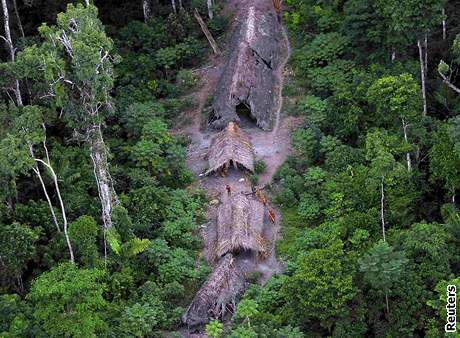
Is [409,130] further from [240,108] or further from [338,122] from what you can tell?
[240,108]

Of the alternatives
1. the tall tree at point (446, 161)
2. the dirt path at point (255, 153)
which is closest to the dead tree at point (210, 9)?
the dirt path at point (255, 153)

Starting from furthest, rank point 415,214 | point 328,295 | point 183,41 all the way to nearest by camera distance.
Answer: point 183,41 → point 415,214 → point 328,295

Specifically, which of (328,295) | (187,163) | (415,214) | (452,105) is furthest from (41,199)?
(452,105)

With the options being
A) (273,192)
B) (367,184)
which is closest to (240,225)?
(273,192)

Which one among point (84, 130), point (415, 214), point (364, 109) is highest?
point (84, 130)

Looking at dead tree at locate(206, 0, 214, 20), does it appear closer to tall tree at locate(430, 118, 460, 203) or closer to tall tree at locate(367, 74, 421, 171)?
tall tree at locate(367, 74, 421, 171)

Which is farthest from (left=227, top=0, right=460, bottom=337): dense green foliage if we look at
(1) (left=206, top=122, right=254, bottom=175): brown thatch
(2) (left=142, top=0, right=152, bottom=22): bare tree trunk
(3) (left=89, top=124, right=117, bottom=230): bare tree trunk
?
(2) (left=142, top=0, right=152, bottom=22): bare tree trunk
